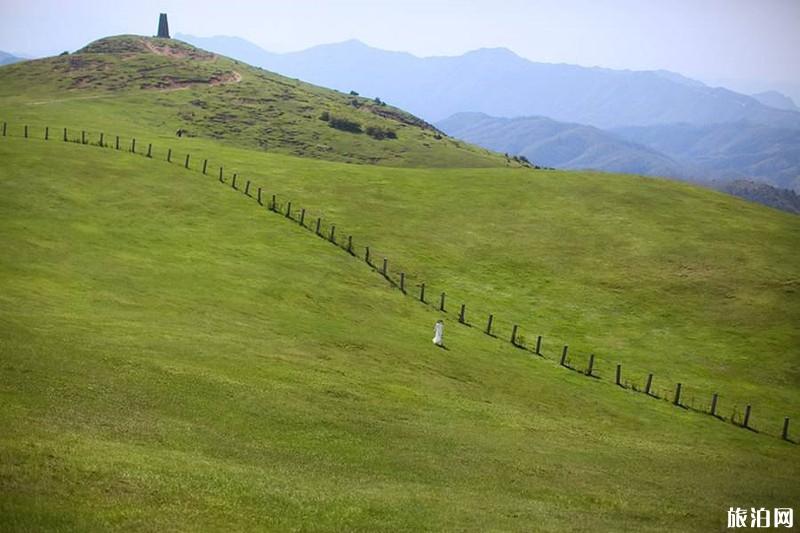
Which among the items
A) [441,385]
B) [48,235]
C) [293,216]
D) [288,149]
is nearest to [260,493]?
[441,385]

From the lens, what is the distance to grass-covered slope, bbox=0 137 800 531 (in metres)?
19.4

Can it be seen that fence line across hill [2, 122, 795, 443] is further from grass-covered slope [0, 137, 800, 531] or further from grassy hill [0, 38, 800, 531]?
grass-covered slope [0, 137, 800, 531]

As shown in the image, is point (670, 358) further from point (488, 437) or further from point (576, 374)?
point (488, 437)

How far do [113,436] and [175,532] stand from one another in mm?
6766

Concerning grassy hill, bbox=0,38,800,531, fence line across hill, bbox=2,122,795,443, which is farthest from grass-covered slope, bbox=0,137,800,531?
fence line across hill, bbox=2,122,795,443

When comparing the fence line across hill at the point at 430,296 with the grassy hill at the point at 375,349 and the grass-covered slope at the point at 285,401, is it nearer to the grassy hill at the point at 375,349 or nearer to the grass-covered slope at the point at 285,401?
the grassy hill at the point at 375,349

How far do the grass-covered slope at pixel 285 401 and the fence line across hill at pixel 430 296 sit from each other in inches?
66.9

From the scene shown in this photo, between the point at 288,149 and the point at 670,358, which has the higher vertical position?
the point at 288,149

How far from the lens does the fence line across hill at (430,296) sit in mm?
47625

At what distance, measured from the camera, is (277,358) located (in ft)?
117

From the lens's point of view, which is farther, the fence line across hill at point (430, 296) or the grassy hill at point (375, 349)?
the fence line across hill at point (430, 296)

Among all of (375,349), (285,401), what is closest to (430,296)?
(375,349)

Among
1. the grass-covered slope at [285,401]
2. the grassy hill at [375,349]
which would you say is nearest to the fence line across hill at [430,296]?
the grassy hill at [375,349]

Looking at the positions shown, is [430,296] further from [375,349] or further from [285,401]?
[285,401]
